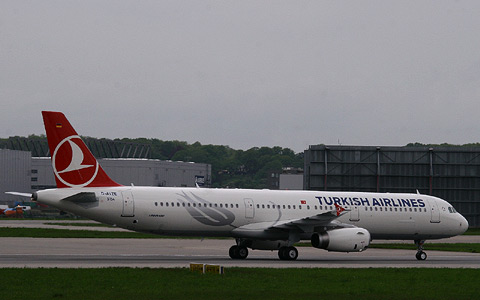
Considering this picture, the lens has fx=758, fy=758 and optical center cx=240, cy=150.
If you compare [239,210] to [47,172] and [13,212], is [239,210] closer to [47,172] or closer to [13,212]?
[13,212]

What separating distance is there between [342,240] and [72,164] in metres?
12.6

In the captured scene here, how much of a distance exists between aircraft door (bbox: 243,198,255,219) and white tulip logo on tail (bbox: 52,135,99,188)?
7.44m

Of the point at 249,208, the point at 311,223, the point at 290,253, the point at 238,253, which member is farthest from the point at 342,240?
the point at 238,253

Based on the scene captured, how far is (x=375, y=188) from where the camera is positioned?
239 feet

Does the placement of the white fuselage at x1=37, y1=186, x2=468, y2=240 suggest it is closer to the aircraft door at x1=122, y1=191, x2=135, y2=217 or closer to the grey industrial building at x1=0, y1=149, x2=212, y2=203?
the aircraft door at x1=122, y1=191, x2=135, y2=217

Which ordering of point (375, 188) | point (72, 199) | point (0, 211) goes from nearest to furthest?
point (72, 199) → point (375, 188) → point (0, 211)

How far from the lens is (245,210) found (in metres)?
36.1

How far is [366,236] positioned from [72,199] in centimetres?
1344

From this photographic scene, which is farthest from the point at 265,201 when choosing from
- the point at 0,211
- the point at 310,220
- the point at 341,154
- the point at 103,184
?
the point at 0,211

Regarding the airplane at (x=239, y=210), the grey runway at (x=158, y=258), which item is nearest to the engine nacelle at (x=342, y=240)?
the airplane at (x=239, y=210)
